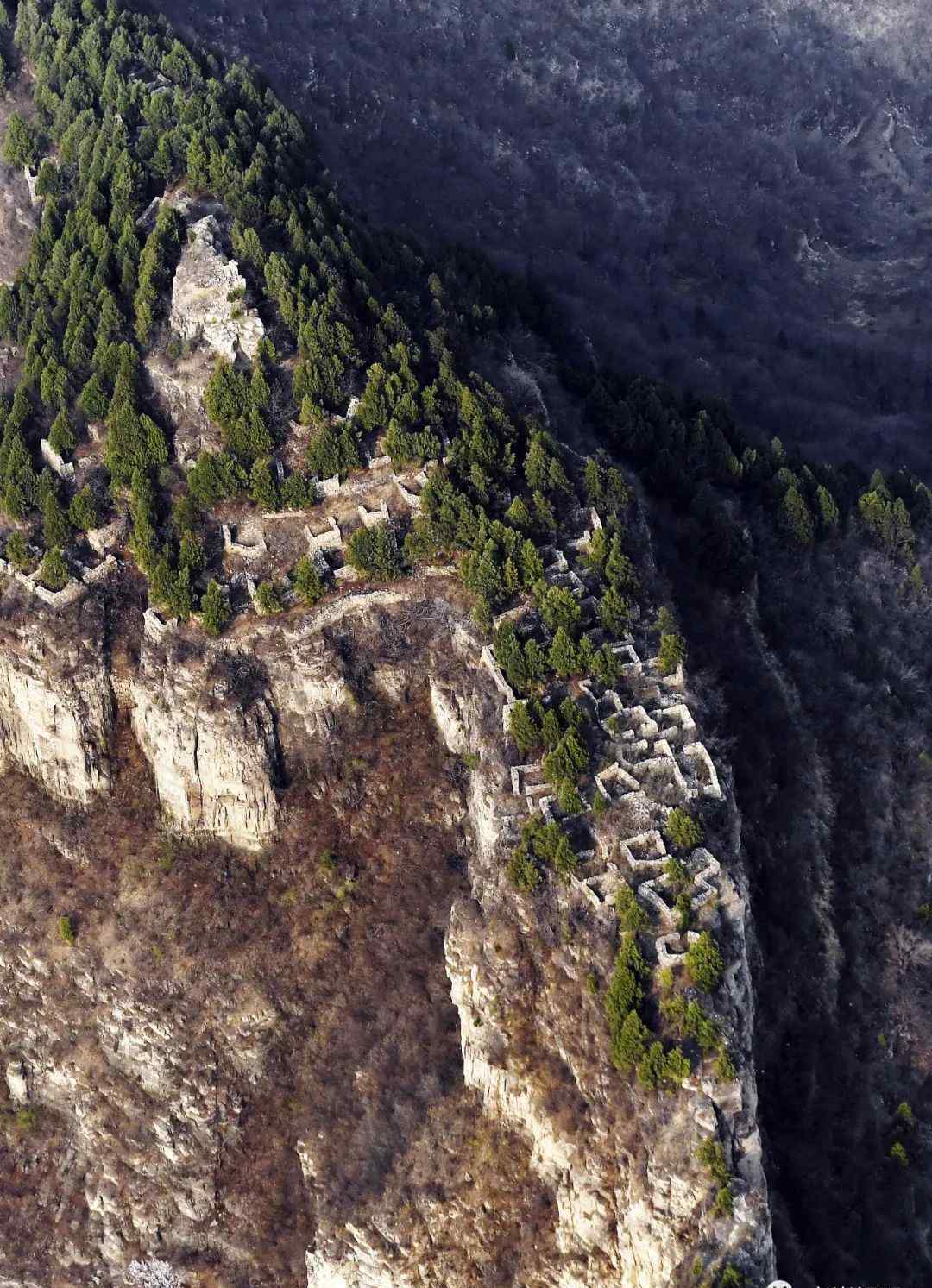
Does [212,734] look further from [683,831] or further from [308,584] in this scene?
[683,831]

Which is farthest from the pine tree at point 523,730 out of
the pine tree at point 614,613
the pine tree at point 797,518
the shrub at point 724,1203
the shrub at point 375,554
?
the pine tree at point 797,518

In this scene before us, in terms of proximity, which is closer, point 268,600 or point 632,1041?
point 632,1041

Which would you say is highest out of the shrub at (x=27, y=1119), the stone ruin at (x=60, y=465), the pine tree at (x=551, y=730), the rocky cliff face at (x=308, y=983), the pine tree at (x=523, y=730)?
the pine tree at (x=551, y=730)

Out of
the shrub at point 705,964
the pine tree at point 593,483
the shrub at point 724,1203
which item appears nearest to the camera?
the shrub at point 724,1203

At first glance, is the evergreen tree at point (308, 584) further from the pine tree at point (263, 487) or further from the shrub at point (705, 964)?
the shrub at point (705, 964)

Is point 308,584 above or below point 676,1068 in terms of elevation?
below

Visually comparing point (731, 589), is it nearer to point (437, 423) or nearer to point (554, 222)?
point (437, 423)

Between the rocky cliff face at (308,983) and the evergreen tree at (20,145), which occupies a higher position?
the evergreen tree at (20,145)

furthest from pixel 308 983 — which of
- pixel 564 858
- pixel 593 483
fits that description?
pixel 593 483
